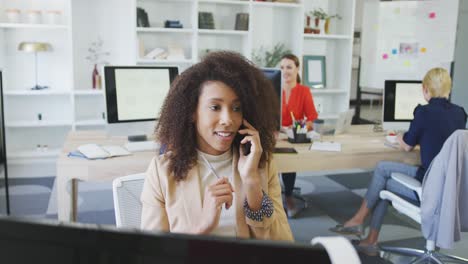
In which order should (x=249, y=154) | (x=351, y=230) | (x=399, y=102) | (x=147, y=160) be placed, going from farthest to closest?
1. (x=399, y=102)
2. (x=351, y=230)
3. (x=147, y=160)
4. (x=249, y=154)

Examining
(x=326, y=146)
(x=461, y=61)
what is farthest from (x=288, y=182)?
(x=461, y=61)

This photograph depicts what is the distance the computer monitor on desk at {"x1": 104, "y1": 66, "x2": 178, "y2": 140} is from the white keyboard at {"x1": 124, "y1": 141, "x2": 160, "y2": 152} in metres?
0.09

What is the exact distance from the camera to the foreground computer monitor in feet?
1.29

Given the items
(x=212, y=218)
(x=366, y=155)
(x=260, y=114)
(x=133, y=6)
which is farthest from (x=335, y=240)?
(x=133, y=6)

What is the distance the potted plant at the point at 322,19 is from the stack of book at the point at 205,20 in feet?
4.46

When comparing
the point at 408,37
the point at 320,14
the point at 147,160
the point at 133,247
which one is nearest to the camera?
the point at 133,247

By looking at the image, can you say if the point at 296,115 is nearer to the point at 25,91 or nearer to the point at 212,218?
the point at 212,218

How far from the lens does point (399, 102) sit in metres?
3.38

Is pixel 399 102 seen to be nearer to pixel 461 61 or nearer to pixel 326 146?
pixel 326 146

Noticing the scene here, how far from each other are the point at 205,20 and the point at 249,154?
3.90 metres

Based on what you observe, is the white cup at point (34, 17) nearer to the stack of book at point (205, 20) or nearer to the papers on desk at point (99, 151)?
the stack of book at point (205, 20)

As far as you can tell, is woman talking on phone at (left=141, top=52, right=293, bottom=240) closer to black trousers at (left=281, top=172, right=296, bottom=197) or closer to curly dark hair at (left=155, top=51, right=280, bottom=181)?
curly dark hair at (left=155, top=51, right=280, bottom=181)

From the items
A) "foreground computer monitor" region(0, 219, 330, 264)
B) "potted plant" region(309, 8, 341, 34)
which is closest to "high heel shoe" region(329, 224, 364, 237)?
"foreground computer monitor" region(0, 219, 330, 264)

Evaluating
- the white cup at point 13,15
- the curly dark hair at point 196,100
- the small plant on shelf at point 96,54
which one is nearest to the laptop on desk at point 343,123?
the curly dark hair at point 196,100
